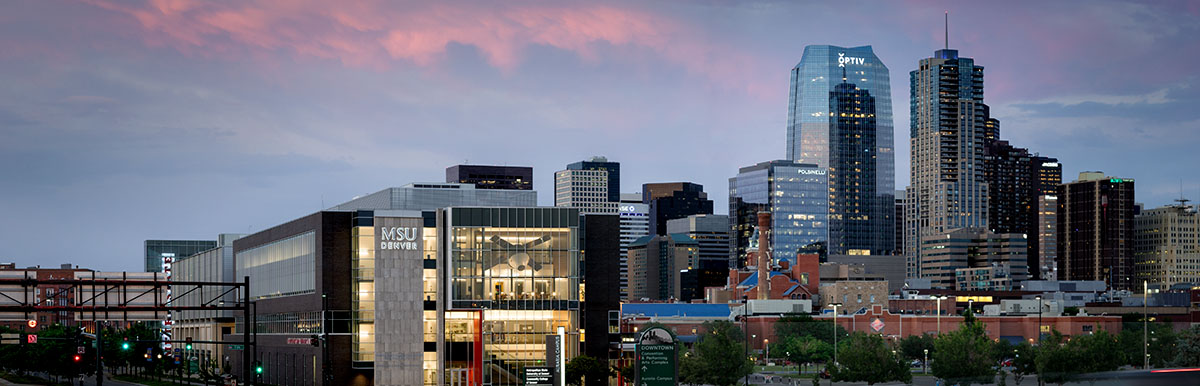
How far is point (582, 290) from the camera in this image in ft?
403

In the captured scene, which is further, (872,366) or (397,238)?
(872,366)

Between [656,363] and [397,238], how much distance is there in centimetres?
6270

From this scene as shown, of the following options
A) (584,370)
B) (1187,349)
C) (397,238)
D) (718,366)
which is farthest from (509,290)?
(1187,349)

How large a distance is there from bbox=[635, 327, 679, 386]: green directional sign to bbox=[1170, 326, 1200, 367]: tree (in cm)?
9211

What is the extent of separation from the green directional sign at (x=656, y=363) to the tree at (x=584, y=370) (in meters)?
47.3

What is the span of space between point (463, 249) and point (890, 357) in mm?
55736

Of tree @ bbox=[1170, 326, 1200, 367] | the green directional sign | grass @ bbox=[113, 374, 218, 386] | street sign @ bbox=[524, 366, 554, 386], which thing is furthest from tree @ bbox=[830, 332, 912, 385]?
the green directional sign

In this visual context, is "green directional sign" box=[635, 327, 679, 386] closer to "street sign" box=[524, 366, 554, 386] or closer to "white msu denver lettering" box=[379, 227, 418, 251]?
"street sign" box=[524, 366, 554, 386]

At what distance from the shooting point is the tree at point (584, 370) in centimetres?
11069

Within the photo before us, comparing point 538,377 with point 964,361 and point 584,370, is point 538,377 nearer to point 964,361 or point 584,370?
point 584,370

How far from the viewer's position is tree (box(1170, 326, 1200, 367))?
14275cm

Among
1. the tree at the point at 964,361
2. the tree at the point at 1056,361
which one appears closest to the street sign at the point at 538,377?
the tree at the point at 964,361

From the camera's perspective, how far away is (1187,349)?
495 ft

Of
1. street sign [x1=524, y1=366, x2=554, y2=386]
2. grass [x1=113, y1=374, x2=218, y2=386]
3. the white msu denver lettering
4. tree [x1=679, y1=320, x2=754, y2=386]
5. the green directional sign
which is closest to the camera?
the green directional sign
